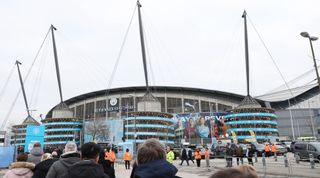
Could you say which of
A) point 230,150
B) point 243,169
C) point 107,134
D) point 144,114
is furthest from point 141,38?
point 243,169

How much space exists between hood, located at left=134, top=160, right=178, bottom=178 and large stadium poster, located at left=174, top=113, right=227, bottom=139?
280ft

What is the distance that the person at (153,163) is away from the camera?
2.95 meters

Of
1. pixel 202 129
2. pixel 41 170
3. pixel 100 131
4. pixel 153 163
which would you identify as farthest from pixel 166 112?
pixel 153 163

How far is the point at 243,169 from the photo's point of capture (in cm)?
187

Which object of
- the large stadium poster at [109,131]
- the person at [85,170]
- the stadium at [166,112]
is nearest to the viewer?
the person at [85,170]

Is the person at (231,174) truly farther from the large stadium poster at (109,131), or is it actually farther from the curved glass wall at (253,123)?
the curved glass wall at (253,123)

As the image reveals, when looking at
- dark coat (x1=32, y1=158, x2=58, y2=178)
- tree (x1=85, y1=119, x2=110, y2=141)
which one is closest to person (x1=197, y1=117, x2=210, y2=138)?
tree (x1=85, y1=119, x2=110, y2=141)

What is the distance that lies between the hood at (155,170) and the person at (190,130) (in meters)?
85.4

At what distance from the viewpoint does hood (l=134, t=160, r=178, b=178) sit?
9.63 ft

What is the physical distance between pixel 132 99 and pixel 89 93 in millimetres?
20883

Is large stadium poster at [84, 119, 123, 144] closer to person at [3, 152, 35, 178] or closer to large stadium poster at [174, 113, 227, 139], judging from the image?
large stadium poster at [174, 113, 227, 139]

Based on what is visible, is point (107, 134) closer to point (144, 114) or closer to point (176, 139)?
point (144, 114)

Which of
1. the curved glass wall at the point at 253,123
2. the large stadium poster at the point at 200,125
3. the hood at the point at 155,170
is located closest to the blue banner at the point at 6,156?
the hood at the point at 155,170

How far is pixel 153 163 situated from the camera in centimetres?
308
